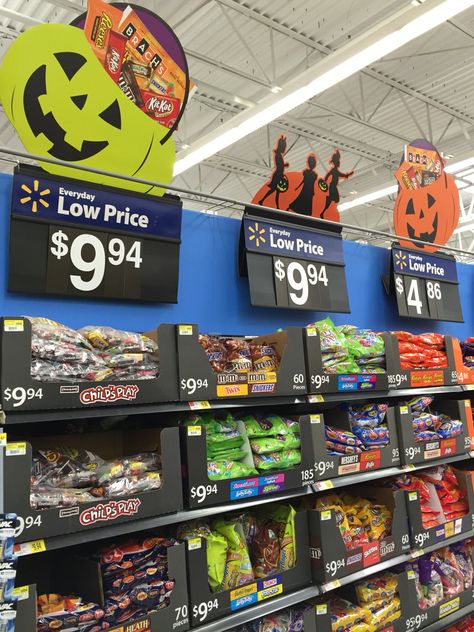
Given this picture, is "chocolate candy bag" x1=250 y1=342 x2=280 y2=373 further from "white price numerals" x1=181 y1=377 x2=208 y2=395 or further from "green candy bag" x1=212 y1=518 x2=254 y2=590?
"green candy bag" x1=212 y1=518 x2=254 y2=590

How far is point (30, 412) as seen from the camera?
180 centimetres

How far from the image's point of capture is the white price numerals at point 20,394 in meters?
1.73

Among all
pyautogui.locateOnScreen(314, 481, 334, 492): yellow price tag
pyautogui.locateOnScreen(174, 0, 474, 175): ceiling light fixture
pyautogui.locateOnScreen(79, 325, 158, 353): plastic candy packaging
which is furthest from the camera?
pyautogui.locateOnScreen(174, 0, 474, 175): ceiling light fixture

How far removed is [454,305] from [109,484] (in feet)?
10.4

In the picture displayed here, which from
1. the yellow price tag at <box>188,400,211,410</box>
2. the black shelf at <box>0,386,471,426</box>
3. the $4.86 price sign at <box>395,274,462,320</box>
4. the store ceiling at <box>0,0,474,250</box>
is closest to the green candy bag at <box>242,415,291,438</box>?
the black shelf at <box>0,386,471,426</box>

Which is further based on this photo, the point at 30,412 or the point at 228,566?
the point at 228,566

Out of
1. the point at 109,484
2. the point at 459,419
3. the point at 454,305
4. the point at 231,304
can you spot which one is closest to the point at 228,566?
the point at 109,484

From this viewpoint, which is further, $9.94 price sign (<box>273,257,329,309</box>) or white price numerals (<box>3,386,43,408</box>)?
$9.94 price sign (<box>273,257,329,309</box>)

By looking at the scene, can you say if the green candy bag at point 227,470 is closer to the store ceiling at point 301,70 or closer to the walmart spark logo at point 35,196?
the walmart spark logo at point 35,196

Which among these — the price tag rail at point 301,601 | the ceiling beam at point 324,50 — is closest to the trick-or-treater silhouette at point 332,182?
the price tag rail at point 301,601

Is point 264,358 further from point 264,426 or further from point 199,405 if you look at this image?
point 199,405

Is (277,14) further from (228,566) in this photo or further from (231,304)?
(228,566)

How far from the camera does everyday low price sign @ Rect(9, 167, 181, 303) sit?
226 cm

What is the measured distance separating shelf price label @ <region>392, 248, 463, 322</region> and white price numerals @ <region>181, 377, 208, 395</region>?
6.70 feet
